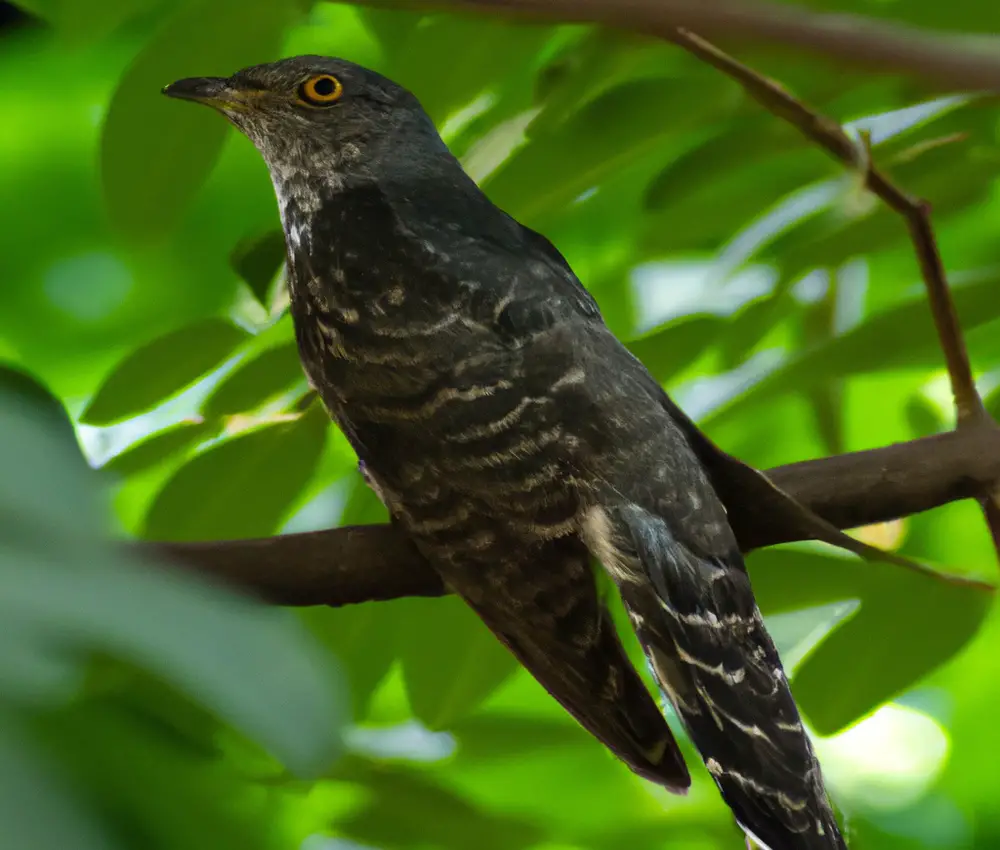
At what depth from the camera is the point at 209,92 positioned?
154 cm

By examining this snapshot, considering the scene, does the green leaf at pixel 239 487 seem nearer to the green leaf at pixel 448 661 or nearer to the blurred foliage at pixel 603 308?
the blurred foliage at pixel 603 308

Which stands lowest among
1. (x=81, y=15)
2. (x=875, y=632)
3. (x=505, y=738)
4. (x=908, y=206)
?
(x=505, y=738)

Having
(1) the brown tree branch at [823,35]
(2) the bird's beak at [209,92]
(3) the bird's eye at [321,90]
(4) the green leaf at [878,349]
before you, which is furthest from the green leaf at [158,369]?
(1) the brown tree branch at [823,35]

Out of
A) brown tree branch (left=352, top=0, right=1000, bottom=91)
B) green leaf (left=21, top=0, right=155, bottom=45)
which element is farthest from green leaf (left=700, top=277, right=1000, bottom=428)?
brown tree branch (left=352, top=0, right=1000, bottom=91)

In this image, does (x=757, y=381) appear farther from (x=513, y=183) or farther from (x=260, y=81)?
(x=260, y=81)

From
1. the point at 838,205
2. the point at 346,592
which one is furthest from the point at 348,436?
the point at 838,205

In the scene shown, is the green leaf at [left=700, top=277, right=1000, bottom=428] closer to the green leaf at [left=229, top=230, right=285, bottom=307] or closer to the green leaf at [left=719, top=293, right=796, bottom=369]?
the green leaf at [left=719, top=293, right=796, bottom=369]

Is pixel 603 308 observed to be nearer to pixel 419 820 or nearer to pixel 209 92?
pixel 209 92

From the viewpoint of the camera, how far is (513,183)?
5.19ft

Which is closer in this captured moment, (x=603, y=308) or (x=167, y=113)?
(x=167, y=113)

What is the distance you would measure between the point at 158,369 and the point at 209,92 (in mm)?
366

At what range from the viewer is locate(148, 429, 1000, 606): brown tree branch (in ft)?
4.31

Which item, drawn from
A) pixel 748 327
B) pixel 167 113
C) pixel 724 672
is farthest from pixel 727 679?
pixel 167 113

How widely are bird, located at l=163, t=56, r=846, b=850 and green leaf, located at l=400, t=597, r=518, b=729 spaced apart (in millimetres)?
133
